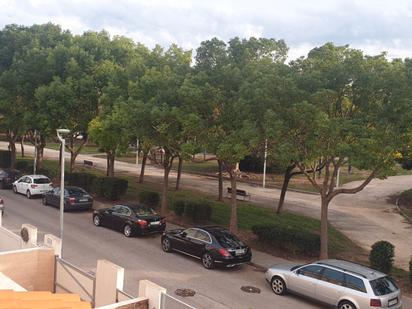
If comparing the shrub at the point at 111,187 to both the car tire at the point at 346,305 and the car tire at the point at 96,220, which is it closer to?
the car tire at the point at 96,220

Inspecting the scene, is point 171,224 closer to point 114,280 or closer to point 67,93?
point 67,93

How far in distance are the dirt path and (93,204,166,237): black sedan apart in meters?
9.53

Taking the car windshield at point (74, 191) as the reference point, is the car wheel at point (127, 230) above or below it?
below

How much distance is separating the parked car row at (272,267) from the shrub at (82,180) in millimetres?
4676

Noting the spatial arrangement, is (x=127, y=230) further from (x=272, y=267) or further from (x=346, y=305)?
(x=346, y=305)

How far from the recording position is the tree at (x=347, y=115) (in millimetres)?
15883

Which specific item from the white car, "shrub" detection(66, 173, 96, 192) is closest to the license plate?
"shrub" detection(66, 173, 96, 192)

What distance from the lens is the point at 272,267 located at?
15477 millimetres

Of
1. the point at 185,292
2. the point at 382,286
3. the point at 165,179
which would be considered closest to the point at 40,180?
the point at 165,179

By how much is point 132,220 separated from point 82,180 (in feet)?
41.3

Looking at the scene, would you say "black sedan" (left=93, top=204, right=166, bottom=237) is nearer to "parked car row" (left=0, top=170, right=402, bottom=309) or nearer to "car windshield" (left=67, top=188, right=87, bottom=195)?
"parked car row" (left=0, top=170, right=402, bottom=309)

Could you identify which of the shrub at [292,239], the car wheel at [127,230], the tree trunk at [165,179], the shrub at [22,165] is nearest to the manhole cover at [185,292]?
the shrub at [292,239]

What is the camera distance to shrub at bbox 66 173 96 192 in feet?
105

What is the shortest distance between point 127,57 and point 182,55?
8.12 metres
